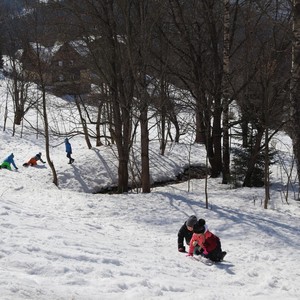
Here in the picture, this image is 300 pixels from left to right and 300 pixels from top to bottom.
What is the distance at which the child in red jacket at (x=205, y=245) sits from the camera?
7.50 m

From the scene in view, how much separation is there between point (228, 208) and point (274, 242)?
2.72 meters

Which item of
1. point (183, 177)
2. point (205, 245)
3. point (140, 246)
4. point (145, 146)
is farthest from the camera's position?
point (183, 177)

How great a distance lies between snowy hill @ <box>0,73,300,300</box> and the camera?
16.8ft

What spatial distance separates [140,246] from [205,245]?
1.41 metres

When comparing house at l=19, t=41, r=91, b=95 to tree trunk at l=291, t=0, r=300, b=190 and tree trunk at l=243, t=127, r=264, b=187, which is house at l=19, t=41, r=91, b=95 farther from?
tree trunk at l=291, t=0, r=300, b=190

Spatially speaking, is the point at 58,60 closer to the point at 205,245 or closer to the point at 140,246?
the point at 140,246

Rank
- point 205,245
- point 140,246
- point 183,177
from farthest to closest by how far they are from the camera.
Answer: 1. point 183,177
2. point 140,246
3. point 205,245

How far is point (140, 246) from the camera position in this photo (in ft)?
26.8

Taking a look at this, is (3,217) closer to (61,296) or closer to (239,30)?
(61,296)

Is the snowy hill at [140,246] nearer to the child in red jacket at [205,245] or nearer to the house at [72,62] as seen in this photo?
the child in red jacket at [205,245]

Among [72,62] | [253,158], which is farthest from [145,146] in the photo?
[72,62]

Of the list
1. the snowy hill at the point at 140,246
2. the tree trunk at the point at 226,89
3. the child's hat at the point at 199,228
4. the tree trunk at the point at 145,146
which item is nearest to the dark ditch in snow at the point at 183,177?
the tree trunk at the point at 226,89

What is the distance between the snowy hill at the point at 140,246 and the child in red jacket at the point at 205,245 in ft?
0.74

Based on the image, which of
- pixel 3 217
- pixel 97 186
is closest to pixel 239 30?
pixel 97 186
